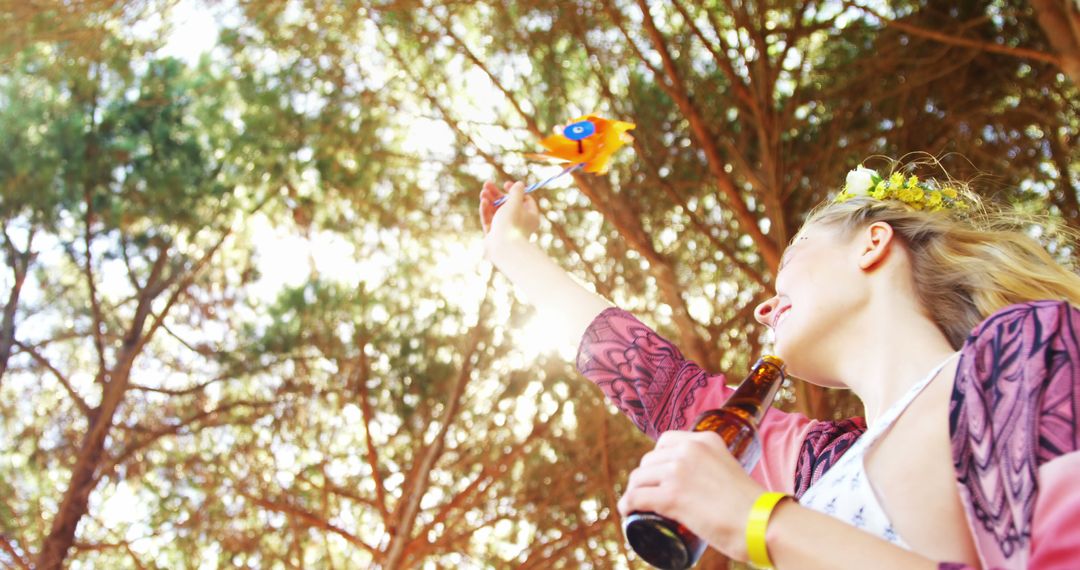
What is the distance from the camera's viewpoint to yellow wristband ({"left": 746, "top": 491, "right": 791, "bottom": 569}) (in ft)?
2.46

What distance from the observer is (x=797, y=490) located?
1223mm

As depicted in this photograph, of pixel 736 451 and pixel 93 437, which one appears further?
pixel 93 437

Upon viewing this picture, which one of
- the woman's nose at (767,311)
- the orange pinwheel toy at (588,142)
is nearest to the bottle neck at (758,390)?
the woman's nose at (767,311)

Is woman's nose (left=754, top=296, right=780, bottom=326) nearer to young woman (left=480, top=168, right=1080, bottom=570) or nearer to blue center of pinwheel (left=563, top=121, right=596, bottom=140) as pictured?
young woman (left=480, top=168, right=1080, bottom=570)

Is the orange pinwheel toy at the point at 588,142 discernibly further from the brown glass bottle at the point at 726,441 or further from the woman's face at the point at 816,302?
the brown glass bottle at the point at 726,441

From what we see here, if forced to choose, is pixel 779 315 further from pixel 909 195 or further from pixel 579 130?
pixel 579 130

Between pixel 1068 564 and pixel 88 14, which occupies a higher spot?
pixel 88 14

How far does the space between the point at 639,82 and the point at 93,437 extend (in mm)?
3754

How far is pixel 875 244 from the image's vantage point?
1149mm

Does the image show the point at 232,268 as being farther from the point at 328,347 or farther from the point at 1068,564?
the point at 1068,564

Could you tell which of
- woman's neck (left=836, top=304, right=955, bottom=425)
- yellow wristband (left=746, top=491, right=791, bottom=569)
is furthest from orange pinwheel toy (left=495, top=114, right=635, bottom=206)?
yellow wristband (left=746, top=491, right=791, bottom=569)

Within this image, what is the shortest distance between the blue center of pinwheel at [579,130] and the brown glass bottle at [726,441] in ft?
1.92

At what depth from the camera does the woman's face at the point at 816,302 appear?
108 cm

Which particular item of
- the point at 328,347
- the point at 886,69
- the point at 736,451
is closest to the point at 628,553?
the point at 328,347
